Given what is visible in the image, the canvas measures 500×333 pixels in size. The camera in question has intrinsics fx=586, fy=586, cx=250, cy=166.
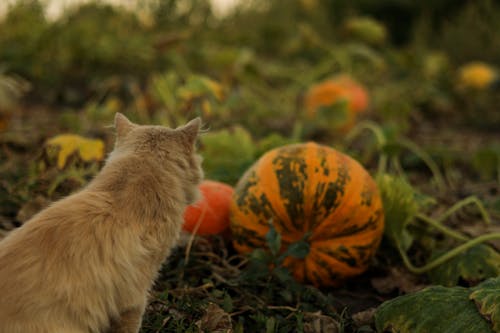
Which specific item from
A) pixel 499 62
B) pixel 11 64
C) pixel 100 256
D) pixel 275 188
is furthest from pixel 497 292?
pixel 499 62

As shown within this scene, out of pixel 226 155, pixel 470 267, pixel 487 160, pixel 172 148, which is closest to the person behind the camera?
pixel 172 148

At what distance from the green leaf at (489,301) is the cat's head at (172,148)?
1032 millimetres

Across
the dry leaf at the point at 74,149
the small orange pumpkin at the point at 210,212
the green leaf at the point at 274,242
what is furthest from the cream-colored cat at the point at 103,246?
the dry leaf at the point at 74,149

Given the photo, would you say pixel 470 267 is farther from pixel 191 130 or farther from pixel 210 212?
pixel 191 130

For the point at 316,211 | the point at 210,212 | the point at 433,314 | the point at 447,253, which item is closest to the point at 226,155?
the point at 210,212

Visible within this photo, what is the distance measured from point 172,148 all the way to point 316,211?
1004mm

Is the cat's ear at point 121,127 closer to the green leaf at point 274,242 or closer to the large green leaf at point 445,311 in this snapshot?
the green leaf at point 274,242

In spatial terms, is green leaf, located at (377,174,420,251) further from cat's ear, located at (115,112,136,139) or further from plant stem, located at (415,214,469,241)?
cat's ear, located at (115,112,136,139)

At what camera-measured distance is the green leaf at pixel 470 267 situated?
2643 mm

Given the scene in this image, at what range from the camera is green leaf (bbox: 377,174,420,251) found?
2.82 meters

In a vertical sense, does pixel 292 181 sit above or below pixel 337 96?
above

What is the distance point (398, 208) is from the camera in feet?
9.31

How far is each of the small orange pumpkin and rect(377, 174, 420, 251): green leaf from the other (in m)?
0.80

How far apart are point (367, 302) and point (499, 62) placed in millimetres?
6456
